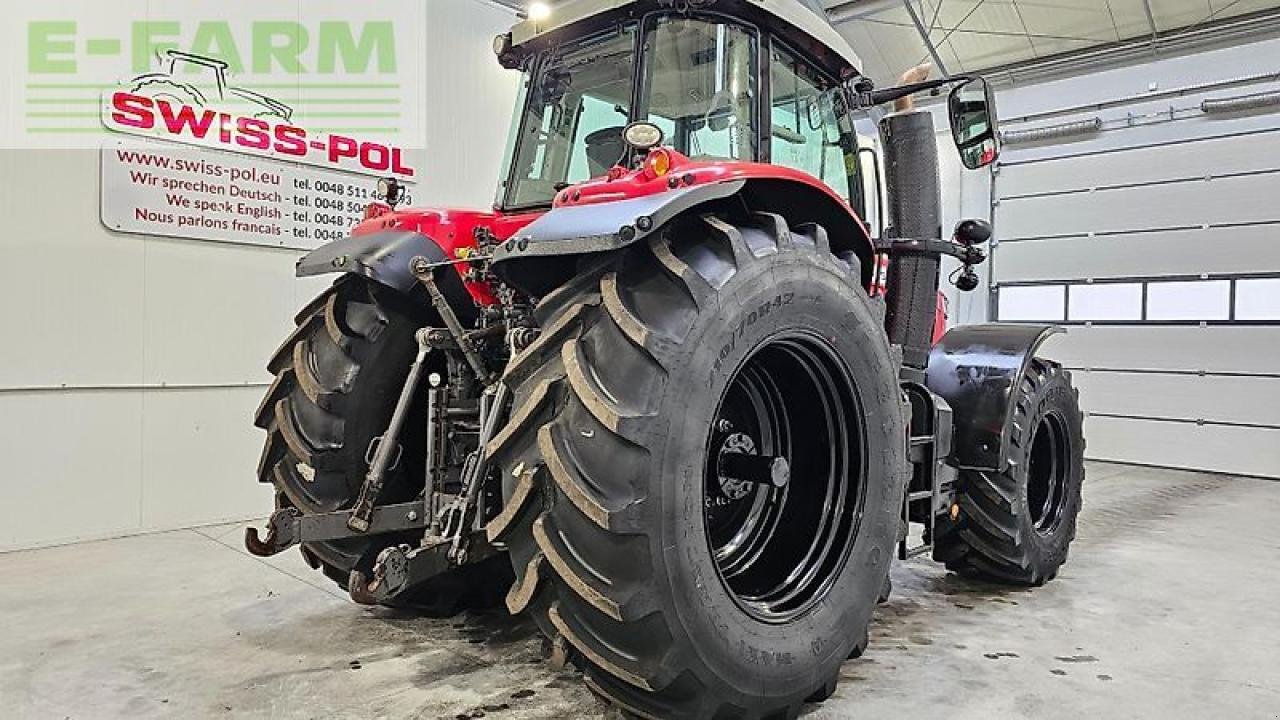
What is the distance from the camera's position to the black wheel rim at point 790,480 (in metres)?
2.48

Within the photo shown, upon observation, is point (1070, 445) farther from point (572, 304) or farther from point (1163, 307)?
point (1163, 307)

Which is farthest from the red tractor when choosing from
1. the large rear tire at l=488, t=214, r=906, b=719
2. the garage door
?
the garage door

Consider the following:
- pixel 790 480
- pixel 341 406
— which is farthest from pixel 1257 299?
pixel 341 406

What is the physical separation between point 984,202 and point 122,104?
29.6ft

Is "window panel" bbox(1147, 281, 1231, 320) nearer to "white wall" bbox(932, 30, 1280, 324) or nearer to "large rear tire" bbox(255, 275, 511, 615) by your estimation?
"white wall" bbox(932, 30, 1280, 324)

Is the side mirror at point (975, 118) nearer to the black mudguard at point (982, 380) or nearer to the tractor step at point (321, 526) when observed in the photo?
the black mudguard at point (982, 380)

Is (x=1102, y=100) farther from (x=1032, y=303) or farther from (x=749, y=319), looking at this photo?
(x=749, y=319)

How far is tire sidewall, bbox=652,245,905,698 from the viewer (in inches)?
75.1

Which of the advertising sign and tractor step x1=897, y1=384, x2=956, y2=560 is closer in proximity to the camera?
tractor step x1=897, y1=384, x2=956, y2=560

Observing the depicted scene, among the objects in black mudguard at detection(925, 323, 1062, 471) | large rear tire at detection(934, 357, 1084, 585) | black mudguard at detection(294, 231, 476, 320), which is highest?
black mudguard at detection(294, 231, 476, 320)

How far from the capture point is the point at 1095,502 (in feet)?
21.2

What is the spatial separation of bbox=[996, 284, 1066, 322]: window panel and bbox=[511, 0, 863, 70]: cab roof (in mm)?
7572

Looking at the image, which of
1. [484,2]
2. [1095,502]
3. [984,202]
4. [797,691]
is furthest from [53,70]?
[984,202]

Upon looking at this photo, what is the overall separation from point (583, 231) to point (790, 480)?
3.99 ft
